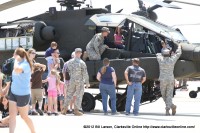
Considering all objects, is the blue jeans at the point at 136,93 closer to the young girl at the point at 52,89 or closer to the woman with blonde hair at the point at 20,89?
the young girl at the point at 52,89

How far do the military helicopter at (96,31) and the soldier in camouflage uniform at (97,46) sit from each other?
17 cm

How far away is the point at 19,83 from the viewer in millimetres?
8359

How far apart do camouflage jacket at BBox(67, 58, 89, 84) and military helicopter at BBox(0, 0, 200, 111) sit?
206 cm

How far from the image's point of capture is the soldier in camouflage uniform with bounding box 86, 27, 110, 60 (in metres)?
14.7

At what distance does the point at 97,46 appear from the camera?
583 inches

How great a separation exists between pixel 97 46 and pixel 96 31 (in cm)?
93

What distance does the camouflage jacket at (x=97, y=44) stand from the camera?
48.5 feet

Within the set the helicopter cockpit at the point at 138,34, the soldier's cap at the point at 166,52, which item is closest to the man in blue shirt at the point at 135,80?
the soldier's cap at the point at 166,52

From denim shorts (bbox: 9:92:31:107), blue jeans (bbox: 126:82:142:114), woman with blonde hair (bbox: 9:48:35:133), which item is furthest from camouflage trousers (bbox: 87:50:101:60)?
denim shorts (bbox: 9:92:31:107)

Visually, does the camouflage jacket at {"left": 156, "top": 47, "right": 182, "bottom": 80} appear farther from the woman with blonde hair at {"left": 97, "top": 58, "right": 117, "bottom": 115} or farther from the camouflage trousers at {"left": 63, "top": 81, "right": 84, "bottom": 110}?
the camouflage trousers at {"left": 63, "top": 81, "right": 84, "bottom": 110}

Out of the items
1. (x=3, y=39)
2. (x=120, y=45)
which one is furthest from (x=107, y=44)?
(x=3, y=39)

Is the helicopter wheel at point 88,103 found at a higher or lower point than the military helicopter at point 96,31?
lower

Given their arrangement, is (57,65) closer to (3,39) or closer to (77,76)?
(77,76)

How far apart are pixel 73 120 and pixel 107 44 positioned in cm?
439
